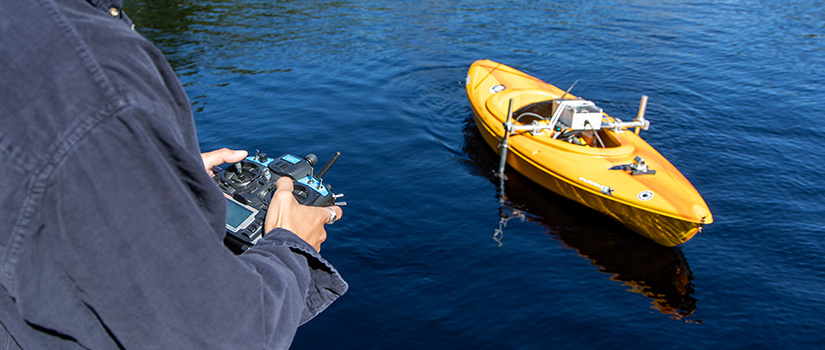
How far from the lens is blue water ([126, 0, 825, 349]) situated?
7082mm

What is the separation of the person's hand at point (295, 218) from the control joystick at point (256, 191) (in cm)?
75

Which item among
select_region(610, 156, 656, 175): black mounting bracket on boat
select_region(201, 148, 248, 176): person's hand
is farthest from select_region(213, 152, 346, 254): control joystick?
select_region(610, 156, 656, 175): black mounting bracket on boat

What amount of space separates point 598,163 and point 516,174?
6.51ft

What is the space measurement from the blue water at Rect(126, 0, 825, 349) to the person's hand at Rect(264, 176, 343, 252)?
5.57m

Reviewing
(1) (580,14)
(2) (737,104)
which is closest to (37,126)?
(2) (737,104)

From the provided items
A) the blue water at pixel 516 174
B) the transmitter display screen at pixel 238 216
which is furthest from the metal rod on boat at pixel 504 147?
the transmitter display screen at pixel 238 216

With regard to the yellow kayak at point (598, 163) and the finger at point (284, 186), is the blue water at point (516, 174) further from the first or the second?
the finger at point (284, 186)

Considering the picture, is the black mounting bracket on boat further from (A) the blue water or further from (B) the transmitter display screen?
(B) the transmitter display screen

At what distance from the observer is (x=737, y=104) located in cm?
1362

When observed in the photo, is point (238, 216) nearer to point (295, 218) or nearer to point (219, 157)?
point (219, 157)

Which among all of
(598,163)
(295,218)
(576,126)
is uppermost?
(295,218)

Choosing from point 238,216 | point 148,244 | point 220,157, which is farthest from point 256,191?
point 148,244

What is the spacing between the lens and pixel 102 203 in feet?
2.39

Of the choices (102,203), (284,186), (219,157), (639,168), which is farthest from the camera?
(639,168)
